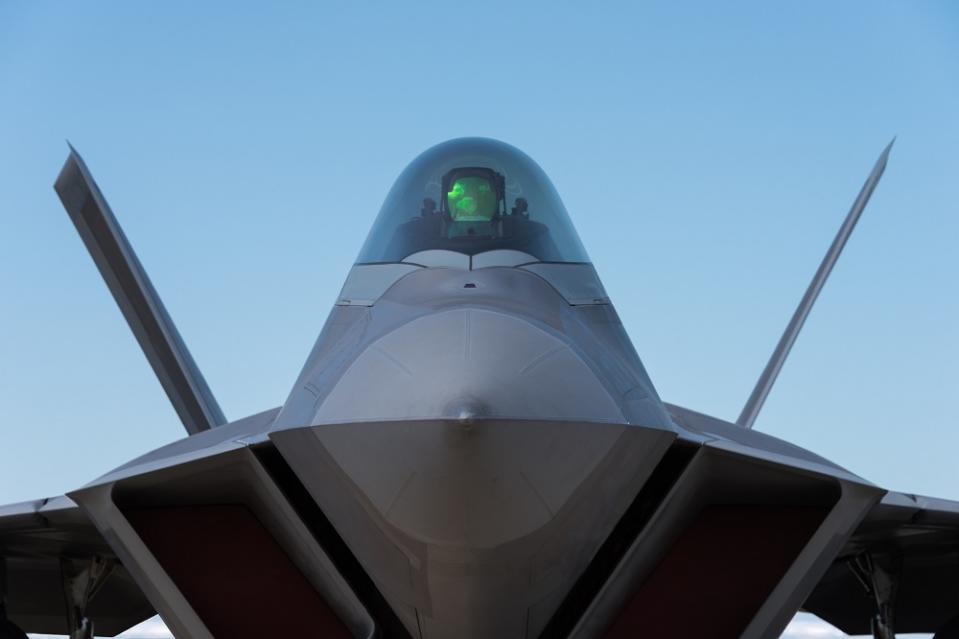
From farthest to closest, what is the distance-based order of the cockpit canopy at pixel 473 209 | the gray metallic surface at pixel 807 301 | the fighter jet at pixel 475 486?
1. the gray metallic surface at pixel 807 301
2. the cockpit canopy at pixel 473 209
3. the fighter jet at pixel 475 486

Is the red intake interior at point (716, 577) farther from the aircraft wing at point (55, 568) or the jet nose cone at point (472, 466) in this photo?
the aircraft wing at point (55, 568)

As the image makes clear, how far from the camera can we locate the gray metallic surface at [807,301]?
7469mm

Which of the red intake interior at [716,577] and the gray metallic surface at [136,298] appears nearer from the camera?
the red intake interior at [716,577]

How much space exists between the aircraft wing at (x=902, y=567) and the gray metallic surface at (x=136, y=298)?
13.9 ft

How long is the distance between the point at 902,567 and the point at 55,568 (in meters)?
5.23

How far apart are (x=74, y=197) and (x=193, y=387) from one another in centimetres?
168

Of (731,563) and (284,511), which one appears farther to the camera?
(731,563)

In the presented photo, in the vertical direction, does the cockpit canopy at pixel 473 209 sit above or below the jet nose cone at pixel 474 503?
above

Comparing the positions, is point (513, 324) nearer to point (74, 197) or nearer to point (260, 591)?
point (260, 591)

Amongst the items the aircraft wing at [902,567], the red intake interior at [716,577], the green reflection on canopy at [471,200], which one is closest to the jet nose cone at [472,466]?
the red intake interior at [716,577]

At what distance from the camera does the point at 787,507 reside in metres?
4.01

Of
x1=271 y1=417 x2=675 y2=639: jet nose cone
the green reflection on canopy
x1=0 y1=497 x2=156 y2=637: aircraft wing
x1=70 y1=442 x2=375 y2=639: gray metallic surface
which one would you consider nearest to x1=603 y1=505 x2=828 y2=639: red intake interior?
x1=271 y1=417 x2=675 y2=639: jet nose cone

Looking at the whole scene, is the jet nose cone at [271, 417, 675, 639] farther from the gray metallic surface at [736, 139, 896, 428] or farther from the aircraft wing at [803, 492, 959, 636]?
the gray metallic surface at [736, 139, 896, 428]

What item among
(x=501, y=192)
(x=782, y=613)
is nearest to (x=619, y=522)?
(x=782, y=613)
